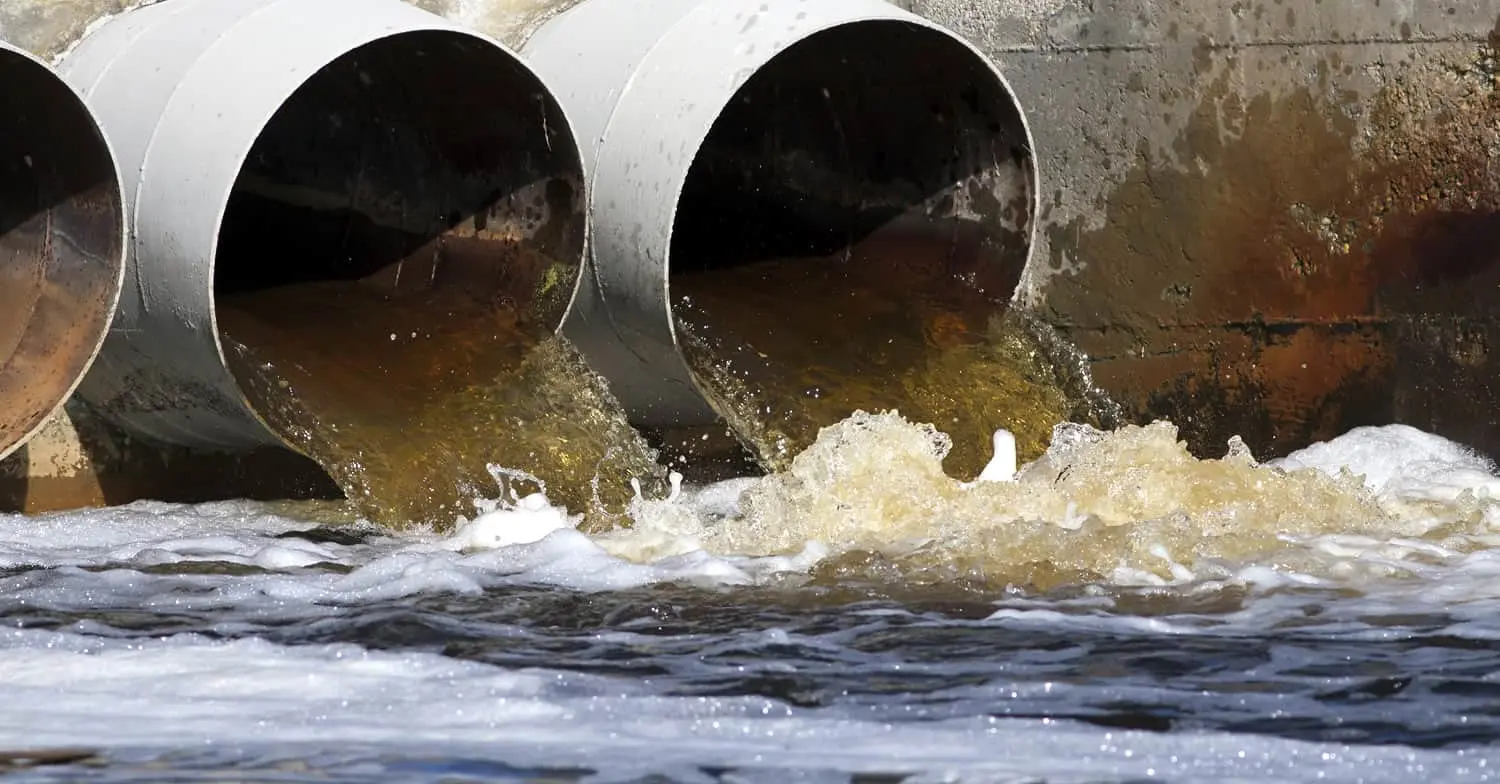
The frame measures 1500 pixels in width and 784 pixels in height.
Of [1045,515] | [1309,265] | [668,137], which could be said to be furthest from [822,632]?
[1309,265]

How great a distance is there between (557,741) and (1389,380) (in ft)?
13.3

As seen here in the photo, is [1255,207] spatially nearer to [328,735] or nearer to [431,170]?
[431,170]

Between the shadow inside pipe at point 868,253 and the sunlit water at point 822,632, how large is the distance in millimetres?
431

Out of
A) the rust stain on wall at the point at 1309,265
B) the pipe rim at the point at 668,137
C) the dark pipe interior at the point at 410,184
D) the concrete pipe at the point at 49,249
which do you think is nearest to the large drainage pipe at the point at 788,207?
the pipe rim at the point at 668,137

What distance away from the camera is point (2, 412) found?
5.51 m

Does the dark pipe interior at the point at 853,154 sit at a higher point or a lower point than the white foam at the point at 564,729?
higher

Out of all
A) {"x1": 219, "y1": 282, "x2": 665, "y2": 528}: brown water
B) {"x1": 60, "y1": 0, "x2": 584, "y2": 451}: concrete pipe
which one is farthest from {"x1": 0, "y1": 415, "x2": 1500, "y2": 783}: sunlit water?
{"x1": 60, "y1": 0, "x2": 584, "y2": 451}: concrete pipe

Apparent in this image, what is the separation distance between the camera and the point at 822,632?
13.0 ft

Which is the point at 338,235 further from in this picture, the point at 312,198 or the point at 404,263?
the point at 404,263

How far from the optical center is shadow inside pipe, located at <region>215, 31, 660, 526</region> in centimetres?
585

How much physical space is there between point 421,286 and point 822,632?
3.13 m

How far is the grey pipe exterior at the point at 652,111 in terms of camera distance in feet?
19.6

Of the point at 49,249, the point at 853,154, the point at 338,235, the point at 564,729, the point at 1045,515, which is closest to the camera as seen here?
the point at 564,729

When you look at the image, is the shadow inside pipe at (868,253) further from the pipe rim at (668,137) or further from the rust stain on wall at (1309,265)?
the rust stain on wall at (1309,265)
